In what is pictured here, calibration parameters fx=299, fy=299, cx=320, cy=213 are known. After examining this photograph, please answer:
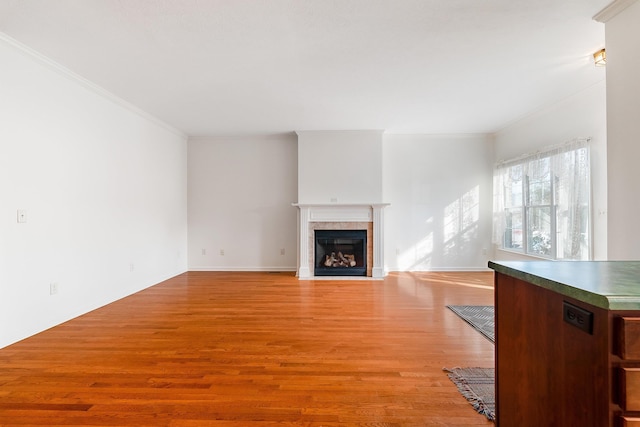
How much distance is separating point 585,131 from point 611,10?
6.26ft

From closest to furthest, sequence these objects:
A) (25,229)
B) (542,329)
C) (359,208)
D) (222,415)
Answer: (542,329) → (222,415) → (25,229) → (359,208)

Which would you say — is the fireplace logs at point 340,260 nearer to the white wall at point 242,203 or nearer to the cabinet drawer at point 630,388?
the white wall at point 242,203

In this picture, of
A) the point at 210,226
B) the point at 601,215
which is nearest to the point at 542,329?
the point at 601,215

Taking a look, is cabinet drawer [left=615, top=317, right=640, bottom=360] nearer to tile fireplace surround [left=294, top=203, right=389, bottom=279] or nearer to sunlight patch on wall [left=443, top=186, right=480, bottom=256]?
tile fireplace surround [left=294, top=203, right=389, bottom=279]

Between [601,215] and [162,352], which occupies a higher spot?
[601,215]

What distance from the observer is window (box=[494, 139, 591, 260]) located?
141 inches

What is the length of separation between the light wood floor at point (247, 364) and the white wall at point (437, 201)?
194 cm

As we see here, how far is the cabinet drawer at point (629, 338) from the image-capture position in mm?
773

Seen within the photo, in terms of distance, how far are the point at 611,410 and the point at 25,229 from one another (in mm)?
3868

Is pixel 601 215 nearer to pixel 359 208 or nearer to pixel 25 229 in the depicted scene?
pixel 359 208

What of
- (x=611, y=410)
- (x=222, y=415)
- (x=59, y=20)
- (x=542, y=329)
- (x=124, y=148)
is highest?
(x=59, y=20)

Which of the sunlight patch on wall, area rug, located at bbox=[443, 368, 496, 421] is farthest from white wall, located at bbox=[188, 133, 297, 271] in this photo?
area rug, located at bbox=[443, 368, 496, 421]

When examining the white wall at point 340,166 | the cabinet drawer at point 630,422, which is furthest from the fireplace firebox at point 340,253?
the cabinet drawer at point 630,422

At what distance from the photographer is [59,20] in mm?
2240
